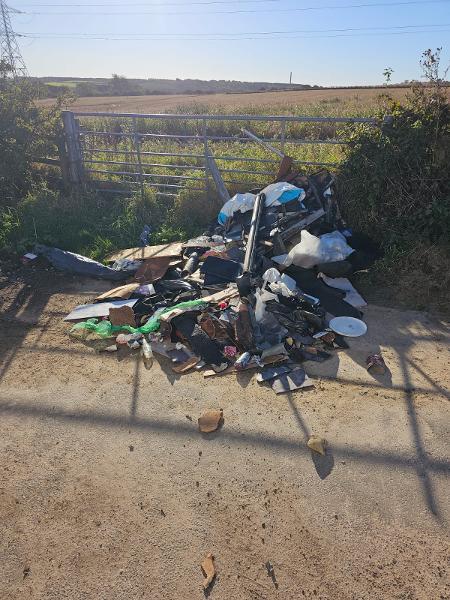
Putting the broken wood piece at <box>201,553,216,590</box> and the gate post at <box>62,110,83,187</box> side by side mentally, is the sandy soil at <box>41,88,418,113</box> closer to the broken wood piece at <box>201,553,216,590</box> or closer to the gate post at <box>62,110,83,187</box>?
the gate post at <box>62,110,83,187</box>

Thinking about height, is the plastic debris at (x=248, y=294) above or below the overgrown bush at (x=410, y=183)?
below

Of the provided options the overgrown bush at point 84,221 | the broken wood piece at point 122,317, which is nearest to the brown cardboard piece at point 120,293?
the broken wood piece at point 122,317

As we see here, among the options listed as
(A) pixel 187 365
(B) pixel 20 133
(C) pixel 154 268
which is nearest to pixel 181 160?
(B) pixel 20 133

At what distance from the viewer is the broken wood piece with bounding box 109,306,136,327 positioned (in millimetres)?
4957

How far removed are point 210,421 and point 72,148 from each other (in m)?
7.24

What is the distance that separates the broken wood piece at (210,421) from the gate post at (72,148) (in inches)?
273

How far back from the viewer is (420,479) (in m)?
2.93

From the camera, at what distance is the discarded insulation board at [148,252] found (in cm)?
655

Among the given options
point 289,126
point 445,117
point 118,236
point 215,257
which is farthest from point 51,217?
point 289,126

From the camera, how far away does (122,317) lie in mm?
4969

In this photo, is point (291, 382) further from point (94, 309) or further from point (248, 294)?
point (94, 309)

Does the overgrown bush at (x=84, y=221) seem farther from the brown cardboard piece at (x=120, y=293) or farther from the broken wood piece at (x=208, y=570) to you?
the broken wood piece at (x=208, y=570)

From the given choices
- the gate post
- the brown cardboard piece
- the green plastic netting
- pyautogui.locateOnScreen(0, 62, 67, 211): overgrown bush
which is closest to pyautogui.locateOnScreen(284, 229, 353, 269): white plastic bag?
the green plastic netting

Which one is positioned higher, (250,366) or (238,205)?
(238,205)
